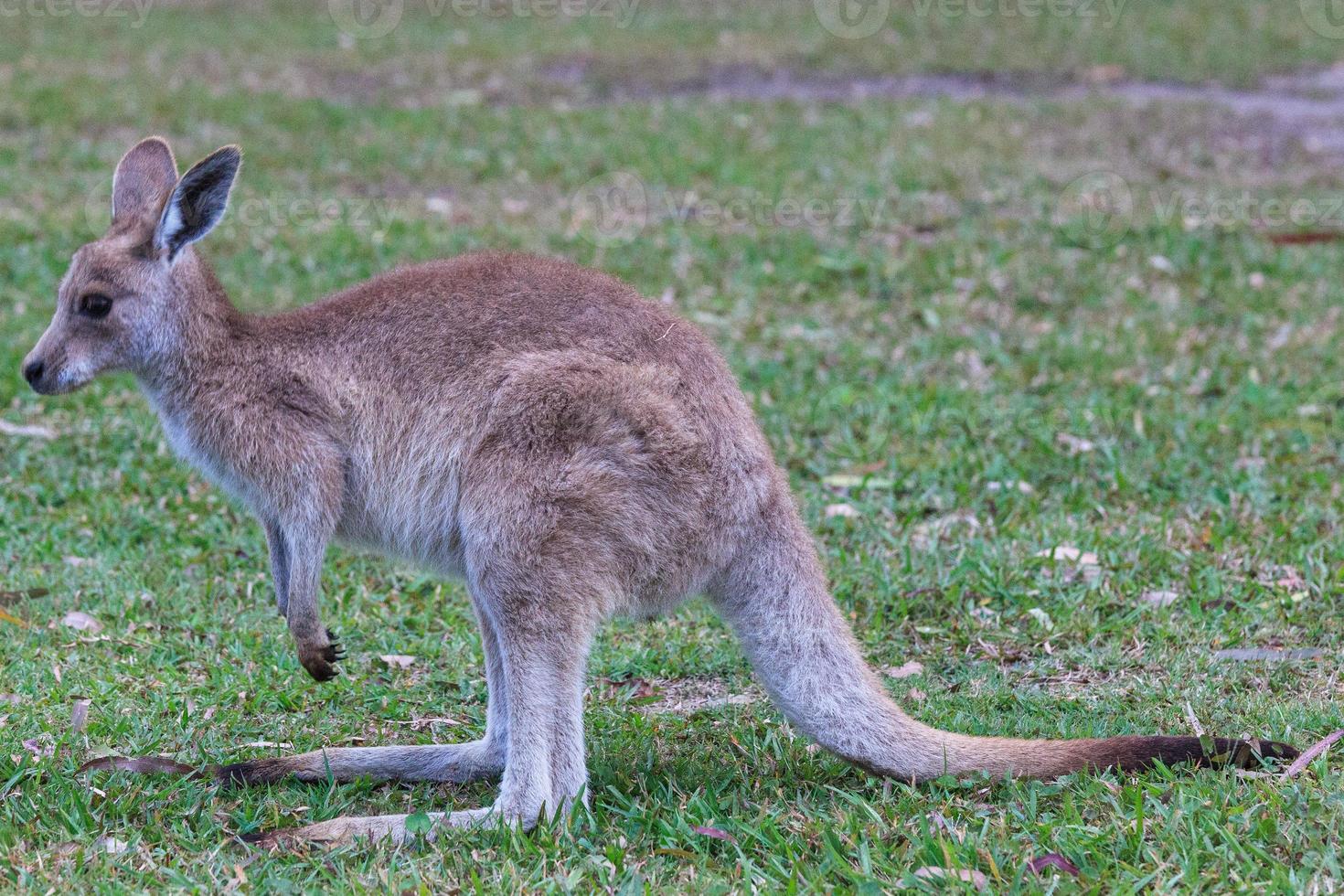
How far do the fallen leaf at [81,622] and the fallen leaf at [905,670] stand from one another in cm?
218

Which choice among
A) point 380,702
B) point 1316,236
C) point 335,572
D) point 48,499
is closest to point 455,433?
point 380,702

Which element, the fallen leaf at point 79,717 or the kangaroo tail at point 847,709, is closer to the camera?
the kangaroo tail at point 847,709

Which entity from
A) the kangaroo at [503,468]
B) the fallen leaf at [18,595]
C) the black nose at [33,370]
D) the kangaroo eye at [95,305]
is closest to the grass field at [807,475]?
the fallen leaf at [18,595]

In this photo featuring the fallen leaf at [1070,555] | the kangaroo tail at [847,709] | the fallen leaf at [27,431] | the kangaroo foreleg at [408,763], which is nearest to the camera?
the kangaroo tail at [847,709]

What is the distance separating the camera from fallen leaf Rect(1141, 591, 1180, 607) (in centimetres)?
430

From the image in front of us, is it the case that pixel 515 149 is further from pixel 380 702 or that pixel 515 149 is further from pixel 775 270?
pixel 380 702

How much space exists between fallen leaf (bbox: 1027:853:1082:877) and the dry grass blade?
5.88 feet

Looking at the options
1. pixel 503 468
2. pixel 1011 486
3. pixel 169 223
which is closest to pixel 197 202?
pixel 169 223

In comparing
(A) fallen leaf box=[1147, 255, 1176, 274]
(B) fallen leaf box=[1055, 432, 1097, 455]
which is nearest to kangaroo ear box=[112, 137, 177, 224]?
(B) fallen leaf box=[1055, 432, 1097, 455]

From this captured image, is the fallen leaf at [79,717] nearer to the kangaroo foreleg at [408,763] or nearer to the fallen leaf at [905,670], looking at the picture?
the kangaroo foreleg at [408,763]

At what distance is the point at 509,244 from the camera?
7.60 meters

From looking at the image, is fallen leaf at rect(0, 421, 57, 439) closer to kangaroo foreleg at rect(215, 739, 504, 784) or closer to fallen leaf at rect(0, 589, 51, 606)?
fallen leaf at rect(0, 589, 51, 606)

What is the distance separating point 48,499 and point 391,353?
90.3 inches

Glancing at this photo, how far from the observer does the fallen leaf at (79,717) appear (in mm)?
3582
